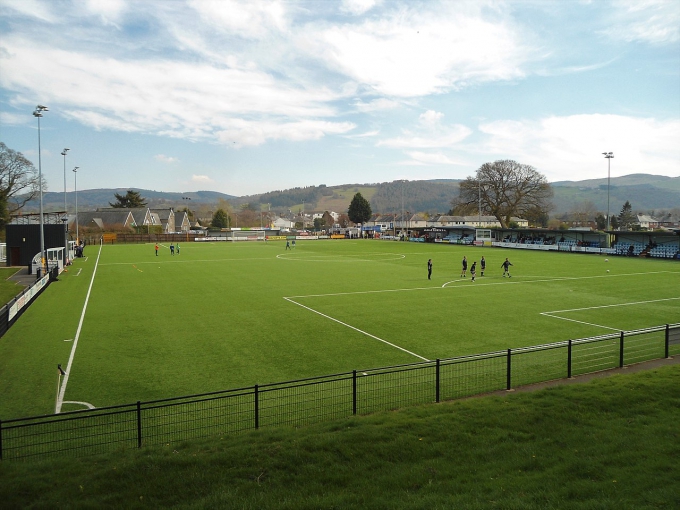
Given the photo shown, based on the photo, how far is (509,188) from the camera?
98875mm

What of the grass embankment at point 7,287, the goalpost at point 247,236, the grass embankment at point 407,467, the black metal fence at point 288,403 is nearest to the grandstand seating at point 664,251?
the black metal fence at point 288,403

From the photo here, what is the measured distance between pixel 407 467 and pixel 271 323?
15444mm

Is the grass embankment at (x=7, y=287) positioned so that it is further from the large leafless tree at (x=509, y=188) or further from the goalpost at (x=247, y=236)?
the large leafless tree at (x=509, y=188)

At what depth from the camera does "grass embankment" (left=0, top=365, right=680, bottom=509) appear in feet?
21.6

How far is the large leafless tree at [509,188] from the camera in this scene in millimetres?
97875

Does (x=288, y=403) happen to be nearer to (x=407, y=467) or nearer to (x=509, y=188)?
(x=407, y=467)

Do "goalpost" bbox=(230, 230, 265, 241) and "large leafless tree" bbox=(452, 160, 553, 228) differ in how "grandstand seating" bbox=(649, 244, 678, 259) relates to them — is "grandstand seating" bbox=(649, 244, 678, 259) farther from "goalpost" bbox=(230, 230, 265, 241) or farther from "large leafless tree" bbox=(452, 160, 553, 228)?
"goalpost" bbox=(230, 230, 265, 241)

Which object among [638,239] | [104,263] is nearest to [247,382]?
[104,263]

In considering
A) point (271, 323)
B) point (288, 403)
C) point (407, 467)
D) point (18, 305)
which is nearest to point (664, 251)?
point (271, 323)

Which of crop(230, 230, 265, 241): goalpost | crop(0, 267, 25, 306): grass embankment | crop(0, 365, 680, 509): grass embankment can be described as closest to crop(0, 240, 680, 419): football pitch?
crop(0, 267, 25, 306): grass embankment

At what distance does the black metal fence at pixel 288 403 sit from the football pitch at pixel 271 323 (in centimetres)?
153

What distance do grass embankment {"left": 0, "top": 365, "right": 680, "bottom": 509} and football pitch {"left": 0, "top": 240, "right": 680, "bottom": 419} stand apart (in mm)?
5546

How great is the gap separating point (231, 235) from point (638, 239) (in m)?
83.3

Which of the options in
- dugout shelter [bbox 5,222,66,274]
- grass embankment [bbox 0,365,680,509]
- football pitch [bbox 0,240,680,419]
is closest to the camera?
grass embankment [bbox 0,365,680,509]
